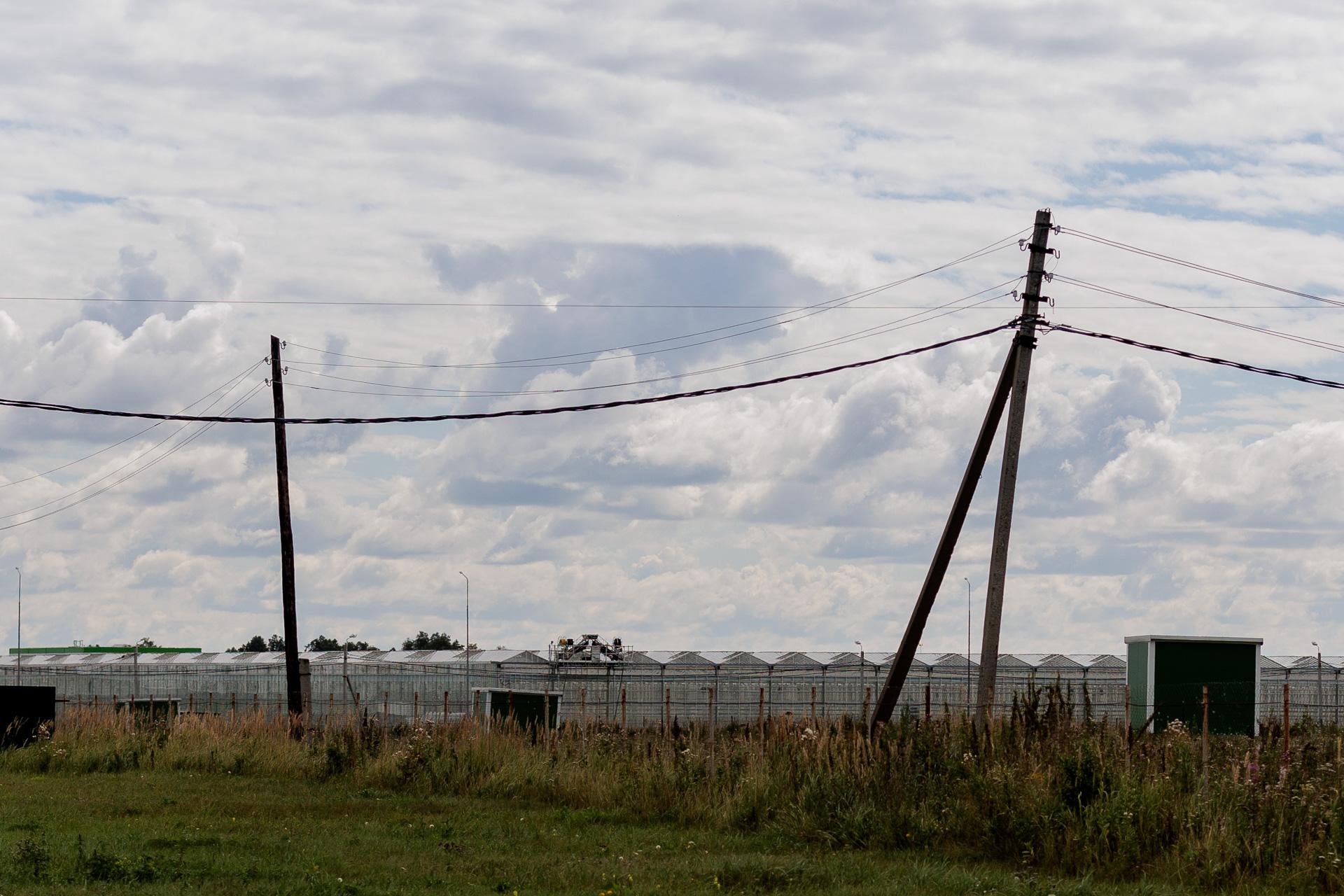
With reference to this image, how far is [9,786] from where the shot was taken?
74.7 ft

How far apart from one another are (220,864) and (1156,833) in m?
8.63

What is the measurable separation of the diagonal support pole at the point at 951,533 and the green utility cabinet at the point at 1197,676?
259 inches

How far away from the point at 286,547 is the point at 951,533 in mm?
15574

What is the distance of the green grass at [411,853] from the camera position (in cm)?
1277

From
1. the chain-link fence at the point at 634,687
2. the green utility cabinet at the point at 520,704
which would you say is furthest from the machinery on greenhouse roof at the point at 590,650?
the green utility cabinet at the point at 520,704

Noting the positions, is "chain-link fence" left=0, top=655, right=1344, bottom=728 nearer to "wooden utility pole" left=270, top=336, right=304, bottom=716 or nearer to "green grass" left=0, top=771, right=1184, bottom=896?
"wooden utility pole" left=270, top=336, right=304, bottom=716

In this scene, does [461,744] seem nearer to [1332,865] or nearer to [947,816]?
[947,816]

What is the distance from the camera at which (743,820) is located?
1714 cm

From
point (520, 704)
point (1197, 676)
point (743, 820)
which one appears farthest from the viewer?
point (520, 704)

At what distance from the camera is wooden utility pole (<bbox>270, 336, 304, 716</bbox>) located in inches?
1214

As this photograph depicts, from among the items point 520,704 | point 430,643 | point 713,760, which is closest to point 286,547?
point 520,704

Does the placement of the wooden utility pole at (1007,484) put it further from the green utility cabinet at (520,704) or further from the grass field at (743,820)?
the green utility cabinet at (520,704)

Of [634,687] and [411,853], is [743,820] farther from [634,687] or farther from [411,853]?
[634,687]

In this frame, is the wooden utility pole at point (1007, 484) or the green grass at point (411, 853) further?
the wooden utility pole at point (1007, 484)
